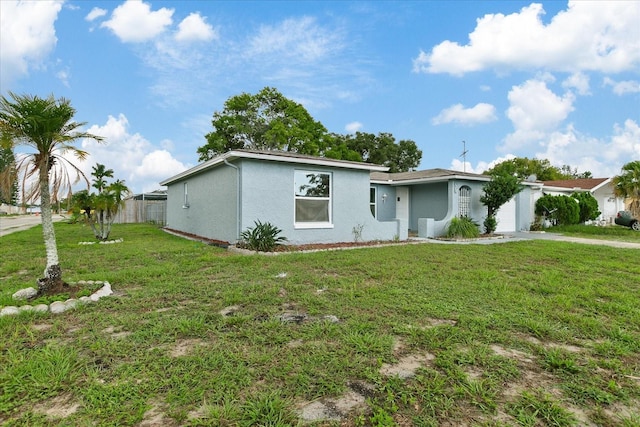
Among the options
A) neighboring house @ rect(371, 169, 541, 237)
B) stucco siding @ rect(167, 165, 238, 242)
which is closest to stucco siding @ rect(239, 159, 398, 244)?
stucco siding @ rect(167, 165, 238, 242)

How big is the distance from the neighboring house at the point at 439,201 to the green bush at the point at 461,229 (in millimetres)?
372

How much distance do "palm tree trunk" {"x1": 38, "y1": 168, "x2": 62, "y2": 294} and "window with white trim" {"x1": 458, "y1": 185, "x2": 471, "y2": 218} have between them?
13.5 meters

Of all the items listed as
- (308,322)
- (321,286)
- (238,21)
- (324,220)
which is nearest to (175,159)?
(238,21)

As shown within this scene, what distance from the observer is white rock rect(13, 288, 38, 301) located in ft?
13.7

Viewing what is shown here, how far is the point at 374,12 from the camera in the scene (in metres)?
11.8

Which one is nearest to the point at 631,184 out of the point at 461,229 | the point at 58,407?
the point at 461,229

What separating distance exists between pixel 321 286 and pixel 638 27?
13811mm

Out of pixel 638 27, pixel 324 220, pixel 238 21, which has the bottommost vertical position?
pixel 324 220

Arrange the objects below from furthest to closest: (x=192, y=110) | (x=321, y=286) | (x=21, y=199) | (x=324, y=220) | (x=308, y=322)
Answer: (x=192, y=110)
(x=324, y=220)
(x=321, y=286)
(x=21, y=199)
(x=308, y=322)

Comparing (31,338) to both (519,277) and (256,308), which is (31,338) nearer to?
(256,308)

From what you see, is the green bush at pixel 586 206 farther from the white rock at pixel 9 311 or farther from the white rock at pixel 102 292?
the white rock at pixel 9 311

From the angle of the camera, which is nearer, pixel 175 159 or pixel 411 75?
pixel 411 75

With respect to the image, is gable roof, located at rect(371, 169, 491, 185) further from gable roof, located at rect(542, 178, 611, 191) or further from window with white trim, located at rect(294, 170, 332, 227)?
gable roof, located at rect(542, 178, 611, 191)

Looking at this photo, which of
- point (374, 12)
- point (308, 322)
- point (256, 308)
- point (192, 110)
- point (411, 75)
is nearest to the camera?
point (308, 322)
